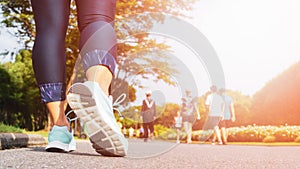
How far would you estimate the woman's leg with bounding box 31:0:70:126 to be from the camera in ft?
6.50

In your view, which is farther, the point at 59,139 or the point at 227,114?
the point at 227,114

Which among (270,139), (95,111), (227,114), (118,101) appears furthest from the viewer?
(270,139)

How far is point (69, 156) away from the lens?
6.29 feet

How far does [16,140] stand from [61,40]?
5.04ft

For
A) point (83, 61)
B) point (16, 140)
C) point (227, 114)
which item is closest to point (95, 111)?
point (83, 61)

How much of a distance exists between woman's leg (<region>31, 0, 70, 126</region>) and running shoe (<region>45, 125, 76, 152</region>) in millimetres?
32

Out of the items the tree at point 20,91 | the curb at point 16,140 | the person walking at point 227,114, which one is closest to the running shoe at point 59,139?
the curb at point 16,140

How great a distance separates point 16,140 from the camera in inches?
131

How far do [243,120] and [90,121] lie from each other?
47.3ft

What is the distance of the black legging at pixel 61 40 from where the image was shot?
1.98 metres

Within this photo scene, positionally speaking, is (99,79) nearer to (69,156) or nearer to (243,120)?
(69,156)

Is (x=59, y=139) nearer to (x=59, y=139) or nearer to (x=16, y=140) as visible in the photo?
(x=59, y=139)

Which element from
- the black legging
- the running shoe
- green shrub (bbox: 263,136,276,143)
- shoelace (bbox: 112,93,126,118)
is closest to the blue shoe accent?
the running shoe

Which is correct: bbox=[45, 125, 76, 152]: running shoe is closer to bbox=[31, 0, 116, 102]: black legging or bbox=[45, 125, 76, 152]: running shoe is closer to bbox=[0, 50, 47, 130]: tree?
bbox=[31, 0, 116, 102]: black legging
